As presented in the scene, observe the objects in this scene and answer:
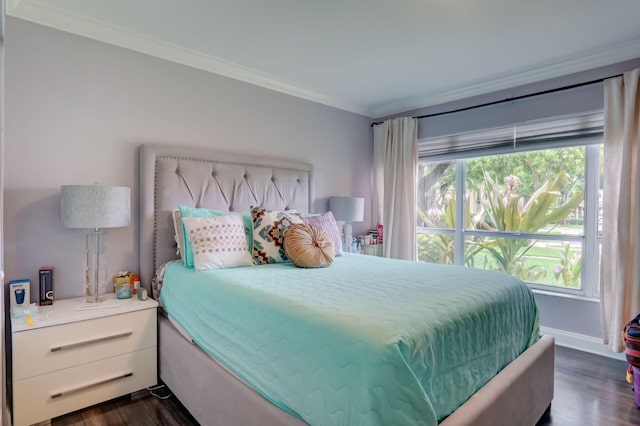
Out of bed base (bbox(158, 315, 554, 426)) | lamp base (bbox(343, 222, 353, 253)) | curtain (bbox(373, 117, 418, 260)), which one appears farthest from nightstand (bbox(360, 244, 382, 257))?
bed base (bbox(158, 315, 554, 426))

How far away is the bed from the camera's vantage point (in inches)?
54.9

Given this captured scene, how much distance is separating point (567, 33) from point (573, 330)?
2422mm

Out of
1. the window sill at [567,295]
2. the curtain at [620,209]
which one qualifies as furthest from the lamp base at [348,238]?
the curtain at [620,209]

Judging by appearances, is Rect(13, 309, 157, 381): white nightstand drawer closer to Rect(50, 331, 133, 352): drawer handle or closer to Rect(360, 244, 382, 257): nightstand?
Rect(50, 331, 133, 352): drawer handle

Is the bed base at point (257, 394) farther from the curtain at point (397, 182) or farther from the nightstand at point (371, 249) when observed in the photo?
the nightstand at point (371, 249)

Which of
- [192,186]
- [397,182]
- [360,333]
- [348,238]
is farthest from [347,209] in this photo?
[360,333]

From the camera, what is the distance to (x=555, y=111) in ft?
9.72

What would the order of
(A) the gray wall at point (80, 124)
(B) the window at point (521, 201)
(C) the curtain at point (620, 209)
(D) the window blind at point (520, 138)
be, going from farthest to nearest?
1. (B) the window at point (521, 201)
2. (D) the window blind at point (520, 138)
3. (C) the curtain at point (620, 209)
4. (A) the gray wall at point (80, 124)

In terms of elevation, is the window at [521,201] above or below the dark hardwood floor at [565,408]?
above

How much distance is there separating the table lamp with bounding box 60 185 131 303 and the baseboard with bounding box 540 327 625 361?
11.9 ft

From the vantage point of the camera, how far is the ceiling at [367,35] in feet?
6.82

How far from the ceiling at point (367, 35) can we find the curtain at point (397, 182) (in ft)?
2.39

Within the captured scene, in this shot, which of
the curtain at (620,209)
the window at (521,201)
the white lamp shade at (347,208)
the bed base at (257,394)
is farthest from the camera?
the white lamp shade at (347,208)

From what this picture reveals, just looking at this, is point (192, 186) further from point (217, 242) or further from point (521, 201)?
point (521, 201)
